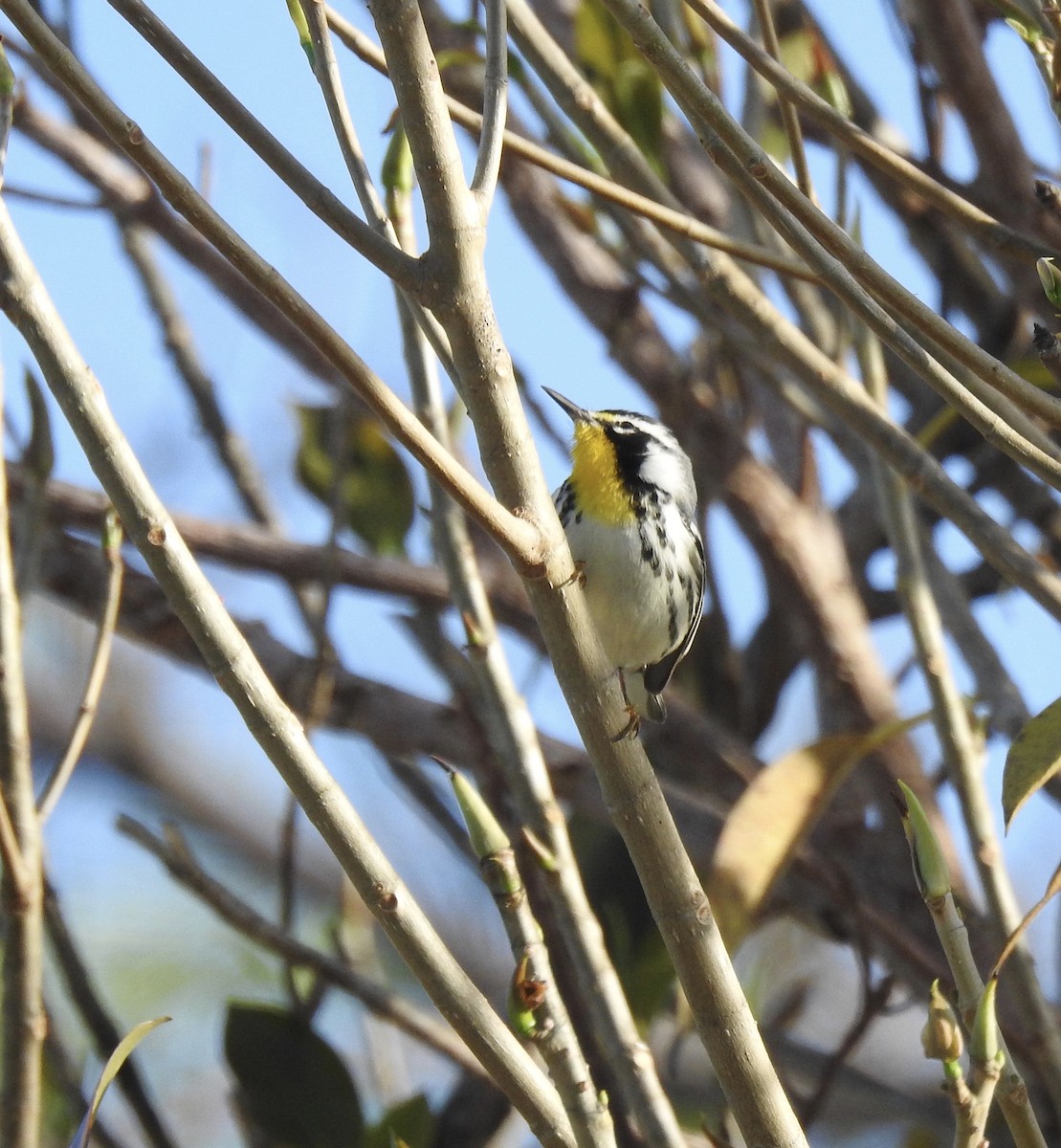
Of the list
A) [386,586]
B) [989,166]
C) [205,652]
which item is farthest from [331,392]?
[205,652]

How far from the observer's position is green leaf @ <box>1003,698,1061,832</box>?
1477 mm

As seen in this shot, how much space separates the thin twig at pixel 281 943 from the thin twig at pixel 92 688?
0.36 m

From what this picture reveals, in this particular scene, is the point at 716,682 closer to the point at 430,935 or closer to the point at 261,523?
the point at 261,523

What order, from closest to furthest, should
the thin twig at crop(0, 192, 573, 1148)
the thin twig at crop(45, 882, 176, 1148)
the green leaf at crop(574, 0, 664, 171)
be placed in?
1. the thin twig at crop(0, 192, 573, 1148)
2. the thin twig at crop(45, 882, 176, 1148)
3. the green leaf at crop(574, 0, 664, 171)

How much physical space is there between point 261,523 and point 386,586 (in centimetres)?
43

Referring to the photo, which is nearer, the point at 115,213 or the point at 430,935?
the point at 430,935

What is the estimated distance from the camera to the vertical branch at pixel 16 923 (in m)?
1.55

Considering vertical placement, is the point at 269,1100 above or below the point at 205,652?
below

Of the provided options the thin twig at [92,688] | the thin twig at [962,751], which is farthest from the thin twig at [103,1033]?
the thin twig at [962,751]

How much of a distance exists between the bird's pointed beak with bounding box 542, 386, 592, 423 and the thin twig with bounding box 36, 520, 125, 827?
61.0 inches

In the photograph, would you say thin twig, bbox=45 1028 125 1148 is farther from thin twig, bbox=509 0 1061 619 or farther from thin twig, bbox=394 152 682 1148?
thin twig, bbox=509 0 1061 619

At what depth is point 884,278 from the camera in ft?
4.70

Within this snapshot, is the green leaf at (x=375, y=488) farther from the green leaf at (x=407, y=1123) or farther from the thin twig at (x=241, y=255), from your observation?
the thin twig at (x=241, y=255)

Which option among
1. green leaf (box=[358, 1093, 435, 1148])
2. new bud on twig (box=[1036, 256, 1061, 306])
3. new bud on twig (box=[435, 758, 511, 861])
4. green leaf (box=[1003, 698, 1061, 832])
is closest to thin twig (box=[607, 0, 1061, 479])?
new bud on twig (box=[1036, 256, 1061, 306])
